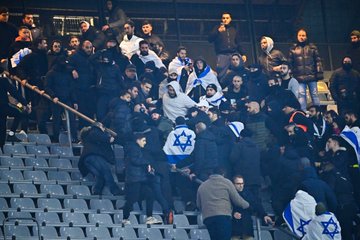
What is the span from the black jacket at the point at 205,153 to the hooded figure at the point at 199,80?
121 inches

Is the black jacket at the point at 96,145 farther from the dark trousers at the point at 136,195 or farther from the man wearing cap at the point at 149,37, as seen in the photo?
the man wearing cap at the point at 149,37

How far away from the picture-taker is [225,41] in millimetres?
27047

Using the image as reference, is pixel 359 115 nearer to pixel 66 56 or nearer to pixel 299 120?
pixel 299 120

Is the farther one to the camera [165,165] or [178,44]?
[178,44]

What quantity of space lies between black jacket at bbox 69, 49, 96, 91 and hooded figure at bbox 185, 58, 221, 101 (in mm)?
2335

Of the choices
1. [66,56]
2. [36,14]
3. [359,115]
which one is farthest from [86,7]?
[359,115]

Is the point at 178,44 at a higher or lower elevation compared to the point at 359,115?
higher

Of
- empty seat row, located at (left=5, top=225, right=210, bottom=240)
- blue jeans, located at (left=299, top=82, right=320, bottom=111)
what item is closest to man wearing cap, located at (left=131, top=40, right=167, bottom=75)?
blue jeans, located at (left=299, top=82, right=320, bottom=111)

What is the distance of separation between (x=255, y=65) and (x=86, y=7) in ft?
16.3

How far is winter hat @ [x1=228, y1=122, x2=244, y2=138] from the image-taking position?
78.3 feet

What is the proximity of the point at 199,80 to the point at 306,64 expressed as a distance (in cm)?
208

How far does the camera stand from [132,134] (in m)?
22.5

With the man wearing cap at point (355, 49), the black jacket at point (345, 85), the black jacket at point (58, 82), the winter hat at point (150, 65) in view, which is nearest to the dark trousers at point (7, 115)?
the black jacket at point (58, 82)

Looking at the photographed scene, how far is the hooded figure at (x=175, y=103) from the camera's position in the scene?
2455 cm
